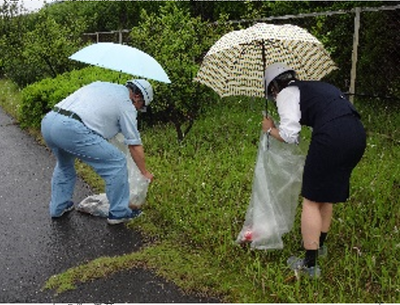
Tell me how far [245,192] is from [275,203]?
1.23m

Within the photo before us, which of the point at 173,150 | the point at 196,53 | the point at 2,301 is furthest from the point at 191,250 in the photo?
the point at 196,53

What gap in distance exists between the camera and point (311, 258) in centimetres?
352

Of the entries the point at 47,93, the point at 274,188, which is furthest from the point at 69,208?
the point at 47,93

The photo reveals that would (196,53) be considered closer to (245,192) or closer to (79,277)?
(245,192)

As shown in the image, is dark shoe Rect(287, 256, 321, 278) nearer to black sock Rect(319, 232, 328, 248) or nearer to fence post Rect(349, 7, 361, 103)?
black sock Rect(319, 232, 328, 248)

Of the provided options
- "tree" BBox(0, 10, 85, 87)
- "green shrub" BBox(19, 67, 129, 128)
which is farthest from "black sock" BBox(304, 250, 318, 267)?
"tree" BBox(0, 10, 85, 87)

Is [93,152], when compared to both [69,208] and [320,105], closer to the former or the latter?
[69,208]

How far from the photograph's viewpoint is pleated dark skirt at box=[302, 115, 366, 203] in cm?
329

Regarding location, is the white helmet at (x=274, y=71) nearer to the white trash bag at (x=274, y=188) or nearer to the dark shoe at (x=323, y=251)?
the white trash bag at (x=274, y=188)

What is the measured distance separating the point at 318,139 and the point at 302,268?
2.95ft

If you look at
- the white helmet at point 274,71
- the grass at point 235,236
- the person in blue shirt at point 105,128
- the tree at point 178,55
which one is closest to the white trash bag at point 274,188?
the grass at point 235,236

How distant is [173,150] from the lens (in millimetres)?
6461

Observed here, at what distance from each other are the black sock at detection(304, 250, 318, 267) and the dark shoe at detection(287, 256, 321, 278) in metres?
0.03

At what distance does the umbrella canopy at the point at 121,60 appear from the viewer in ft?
14.0
